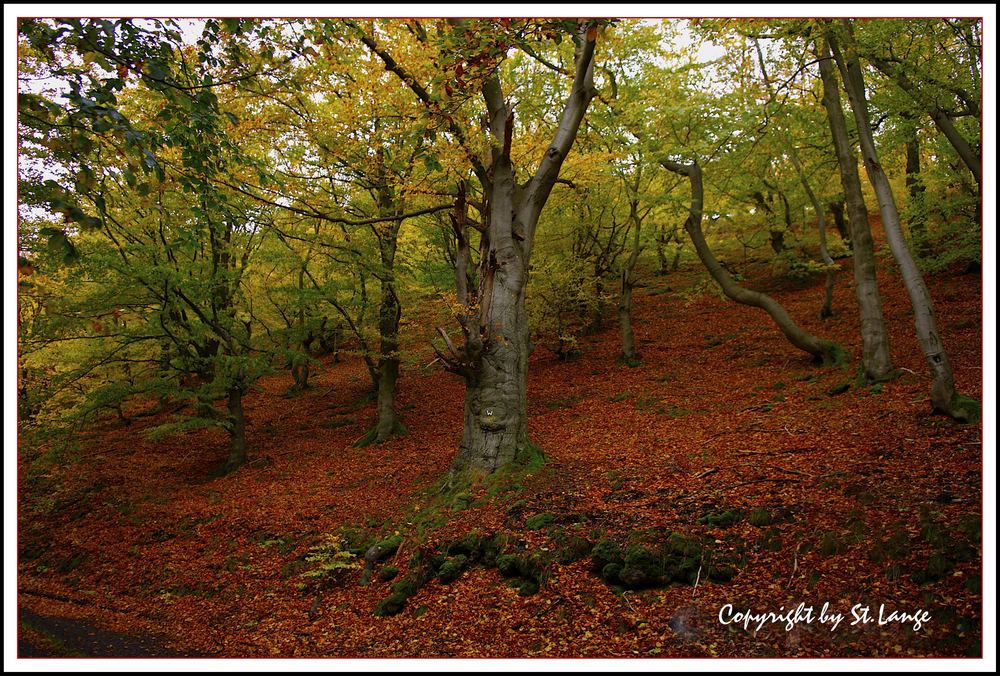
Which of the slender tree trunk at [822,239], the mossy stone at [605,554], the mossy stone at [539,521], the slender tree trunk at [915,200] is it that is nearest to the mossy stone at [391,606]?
the mossy stone at [539,521]

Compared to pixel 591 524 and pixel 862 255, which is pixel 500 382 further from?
pixel 862 255

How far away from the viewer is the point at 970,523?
3746mm

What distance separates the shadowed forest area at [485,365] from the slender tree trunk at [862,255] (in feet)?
0.19

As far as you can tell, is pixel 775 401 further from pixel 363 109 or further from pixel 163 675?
pixel 163 675

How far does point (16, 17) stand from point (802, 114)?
13.5 meters

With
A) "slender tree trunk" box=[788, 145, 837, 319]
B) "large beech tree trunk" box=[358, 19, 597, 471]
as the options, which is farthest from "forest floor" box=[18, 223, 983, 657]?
"slender tree trunk" box=[788, 145, 837, 319]

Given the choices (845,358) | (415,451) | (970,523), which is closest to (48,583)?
(415,451)

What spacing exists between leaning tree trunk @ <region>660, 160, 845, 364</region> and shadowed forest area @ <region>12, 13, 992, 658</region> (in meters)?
0.12

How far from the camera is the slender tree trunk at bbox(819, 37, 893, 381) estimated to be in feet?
27.4

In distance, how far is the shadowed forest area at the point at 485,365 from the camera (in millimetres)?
3883

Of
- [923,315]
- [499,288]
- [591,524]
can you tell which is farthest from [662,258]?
[591,524]

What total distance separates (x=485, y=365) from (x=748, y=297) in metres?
7.55

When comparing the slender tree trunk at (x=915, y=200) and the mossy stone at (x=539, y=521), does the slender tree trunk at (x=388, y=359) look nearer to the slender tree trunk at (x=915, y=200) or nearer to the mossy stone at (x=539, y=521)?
the mossy stone at (x=539, y=521)

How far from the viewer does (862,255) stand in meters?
8.61
